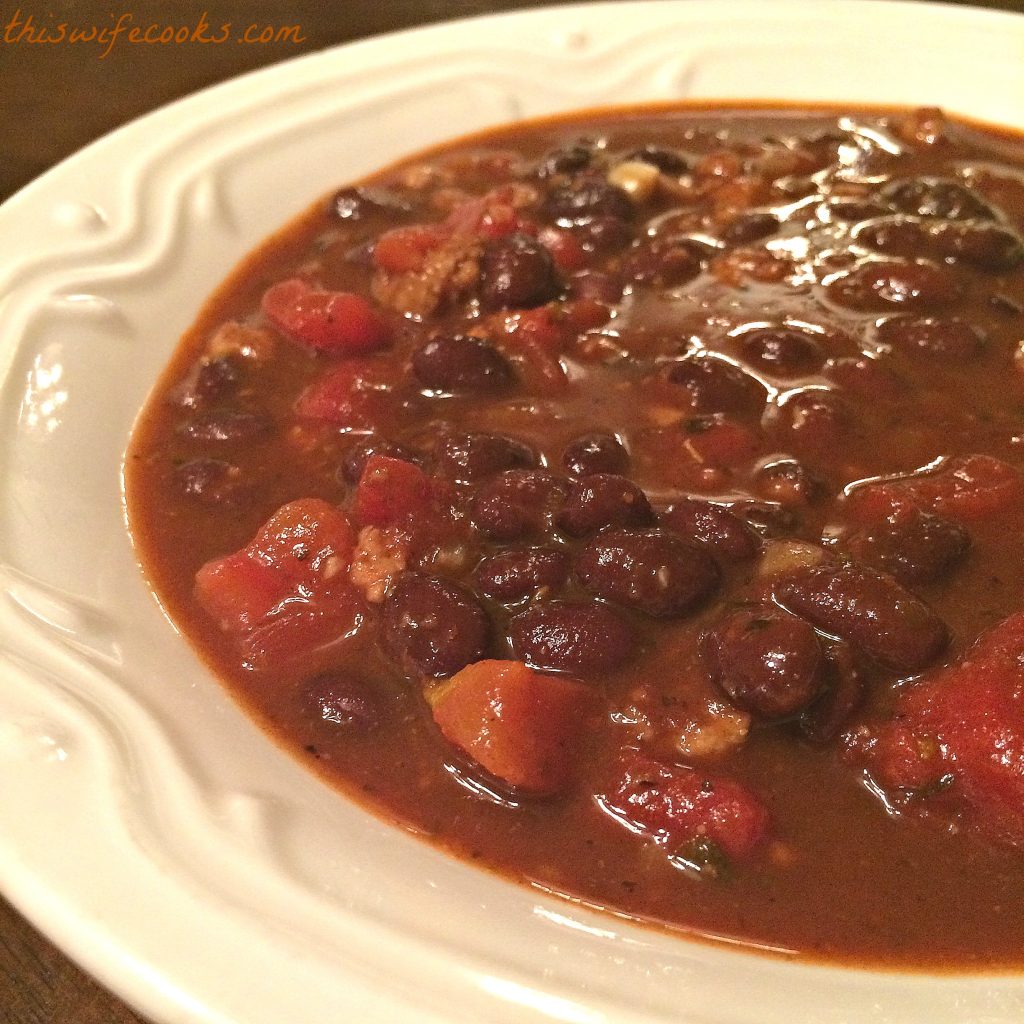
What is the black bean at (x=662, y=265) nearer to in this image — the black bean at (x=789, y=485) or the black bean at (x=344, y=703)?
the black bean at (x=789, y=485)

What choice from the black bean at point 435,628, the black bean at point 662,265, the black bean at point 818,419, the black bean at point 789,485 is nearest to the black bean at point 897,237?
the black bean at point 662,265

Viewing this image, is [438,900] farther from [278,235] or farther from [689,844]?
[278,235]

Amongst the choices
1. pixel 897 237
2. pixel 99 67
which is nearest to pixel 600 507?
pixel 897 237

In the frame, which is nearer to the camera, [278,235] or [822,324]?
[822,324]

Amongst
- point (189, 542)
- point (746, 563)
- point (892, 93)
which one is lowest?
point (189, 542)

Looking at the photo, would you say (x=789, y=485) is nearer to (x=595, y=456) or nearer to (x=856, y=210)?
(x=595, y=456)

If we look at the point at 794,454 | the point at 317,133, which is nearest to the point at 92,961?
the point at 794,454

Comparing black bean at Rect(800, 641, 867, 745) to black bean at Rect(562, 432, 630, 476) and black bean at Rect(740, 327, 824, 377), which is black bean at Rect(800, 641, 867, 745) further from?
black bean at Rect(740, 327, 824, 377)
